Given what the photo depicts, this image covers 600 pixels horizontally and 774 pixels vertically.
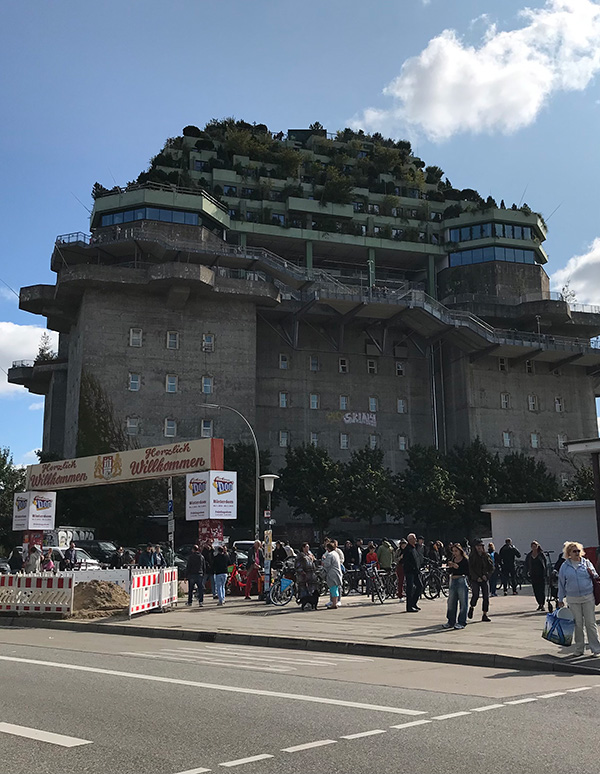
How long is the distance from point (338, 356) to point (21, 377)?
31.0 m

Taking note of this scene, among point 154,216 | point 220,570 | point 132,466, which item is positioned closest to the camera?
point 220,570

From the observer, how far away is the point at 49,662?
11.4 meters

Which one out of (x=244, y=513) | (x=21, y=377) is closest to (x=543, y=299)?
(x=244, y=513)

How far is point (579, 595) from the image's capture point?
447 inches

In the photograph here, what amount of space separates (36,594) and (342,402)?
49.9 m

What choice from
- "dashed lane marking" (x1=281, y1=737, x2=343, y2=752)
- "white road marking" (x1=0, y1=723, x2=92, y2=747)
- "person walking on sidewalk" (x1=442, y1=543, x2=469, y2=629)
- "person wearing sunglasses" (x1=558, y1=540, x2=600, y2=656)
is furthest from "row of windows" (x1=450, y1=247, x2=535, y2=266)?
"white road marking" (x1=0, y1=723, x2=92, y2=747)

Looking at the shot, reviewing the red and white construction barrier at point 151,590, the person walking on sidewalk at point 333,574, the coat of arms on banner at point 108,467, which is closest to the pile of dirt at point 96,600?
the red and white construction barrier at point 151,590

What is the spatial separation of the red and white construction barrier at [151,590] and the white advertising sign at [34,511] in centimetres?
1252

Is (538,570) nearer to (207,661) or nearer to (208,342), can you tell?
(207,661)


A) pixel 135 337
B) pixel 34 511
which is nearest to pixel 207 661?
pixel 34 511

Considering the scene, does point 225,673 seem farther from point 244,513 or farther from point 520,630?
point 244,513

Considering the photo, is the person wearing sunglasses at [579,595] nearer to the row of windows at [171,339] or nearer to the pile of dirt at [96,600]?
the pile of dirt at [96,600]

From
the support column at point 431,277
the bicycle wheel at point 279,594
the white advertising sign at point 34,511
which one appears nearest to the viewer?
the bicycle wheel at point 279,594

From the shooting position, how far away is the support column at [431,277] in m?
76.8
